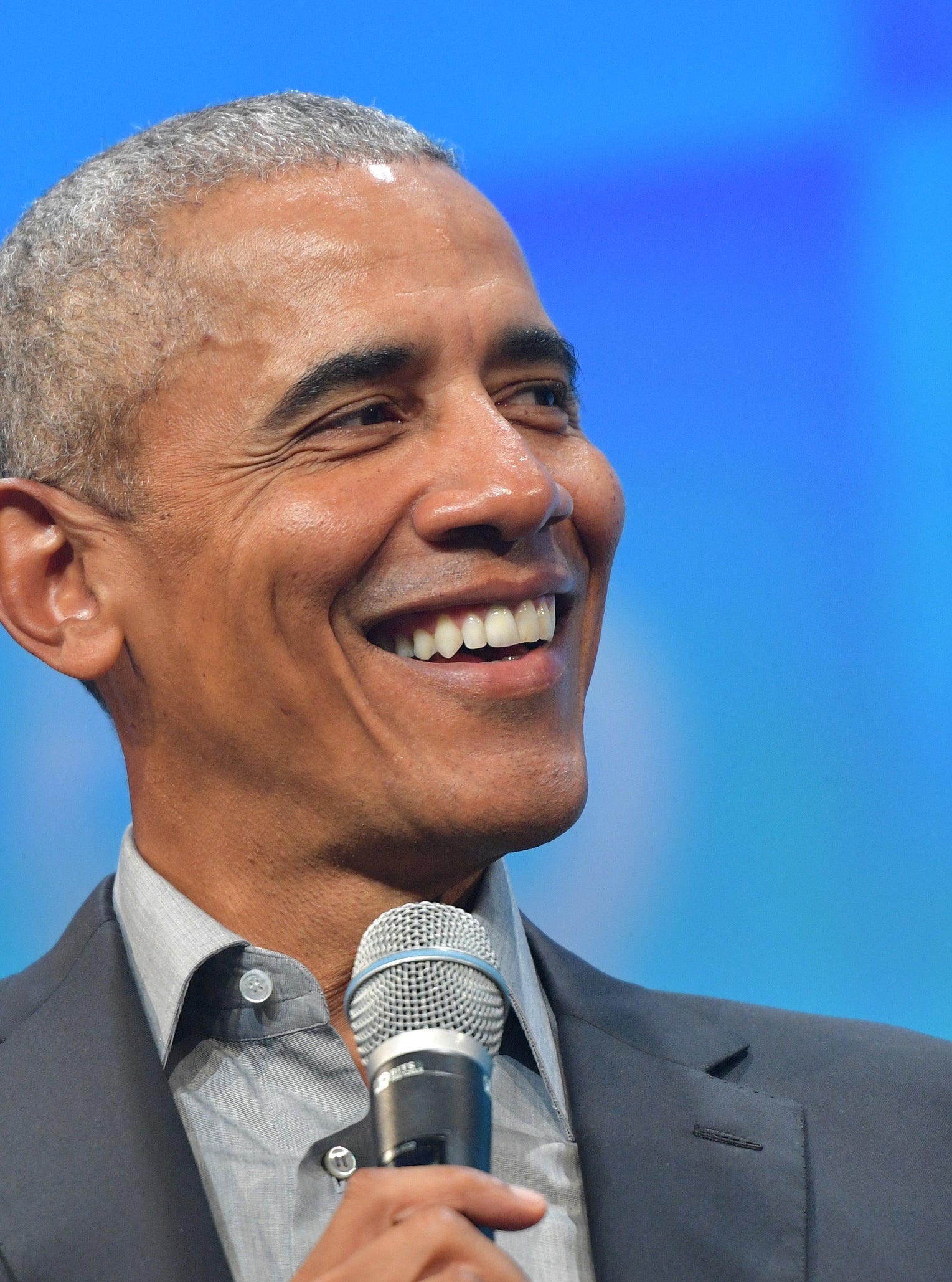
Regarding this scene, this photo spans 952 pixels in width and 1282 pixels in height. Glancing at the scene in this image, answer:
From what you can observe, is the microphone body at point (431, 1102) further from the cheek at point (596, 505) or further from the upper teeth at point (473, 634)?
the cheek at point (596, 505)

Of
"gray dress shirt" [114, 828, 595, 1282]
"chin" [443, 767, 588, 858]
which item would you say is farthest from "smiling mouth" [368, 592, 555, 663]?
"gray dress shirt" [114, 828, 595, 1282]

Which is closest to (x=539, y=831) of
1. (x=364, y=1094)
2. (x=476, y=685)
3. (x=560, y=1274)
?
(x=476, y=685)

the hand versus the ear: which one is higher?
the ear

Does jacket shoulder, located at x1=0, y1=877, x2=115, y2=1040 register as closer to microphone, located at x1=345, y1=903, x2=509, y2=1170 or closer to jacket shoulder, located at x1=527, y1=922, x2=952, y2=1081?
jacket shoulder, located at x1=527, y1=922, x2=952, y2=1081

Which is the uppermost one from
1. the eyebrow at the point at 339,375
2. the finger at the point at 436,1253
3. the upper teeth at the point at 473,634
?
the eyebrow at the point at 339,375

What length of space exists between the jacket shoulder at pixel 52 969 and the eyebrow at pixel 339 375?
0.69m

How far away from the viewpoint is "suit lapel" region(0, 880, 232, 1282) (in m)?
1.48

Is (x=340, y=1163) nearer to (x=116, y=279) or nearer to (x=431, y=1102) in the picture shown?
(x=431, y=1102)

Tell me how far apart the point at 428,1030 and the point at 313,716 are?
683 mm

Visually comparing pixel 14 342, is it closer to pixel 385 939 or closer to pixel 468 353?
pixel 468 353

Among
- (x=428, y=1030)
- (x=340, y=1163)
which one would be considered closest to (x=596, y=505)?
(x=340, y=1163)

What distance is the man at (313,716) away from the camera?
5.33 feet

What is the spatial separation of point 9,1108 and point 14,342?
96cm

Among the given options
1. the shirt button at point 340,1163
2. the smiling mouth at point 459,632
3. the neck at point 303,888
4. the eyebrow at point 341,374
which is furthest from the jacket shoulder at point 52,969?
the eyebrow at point 341,374
